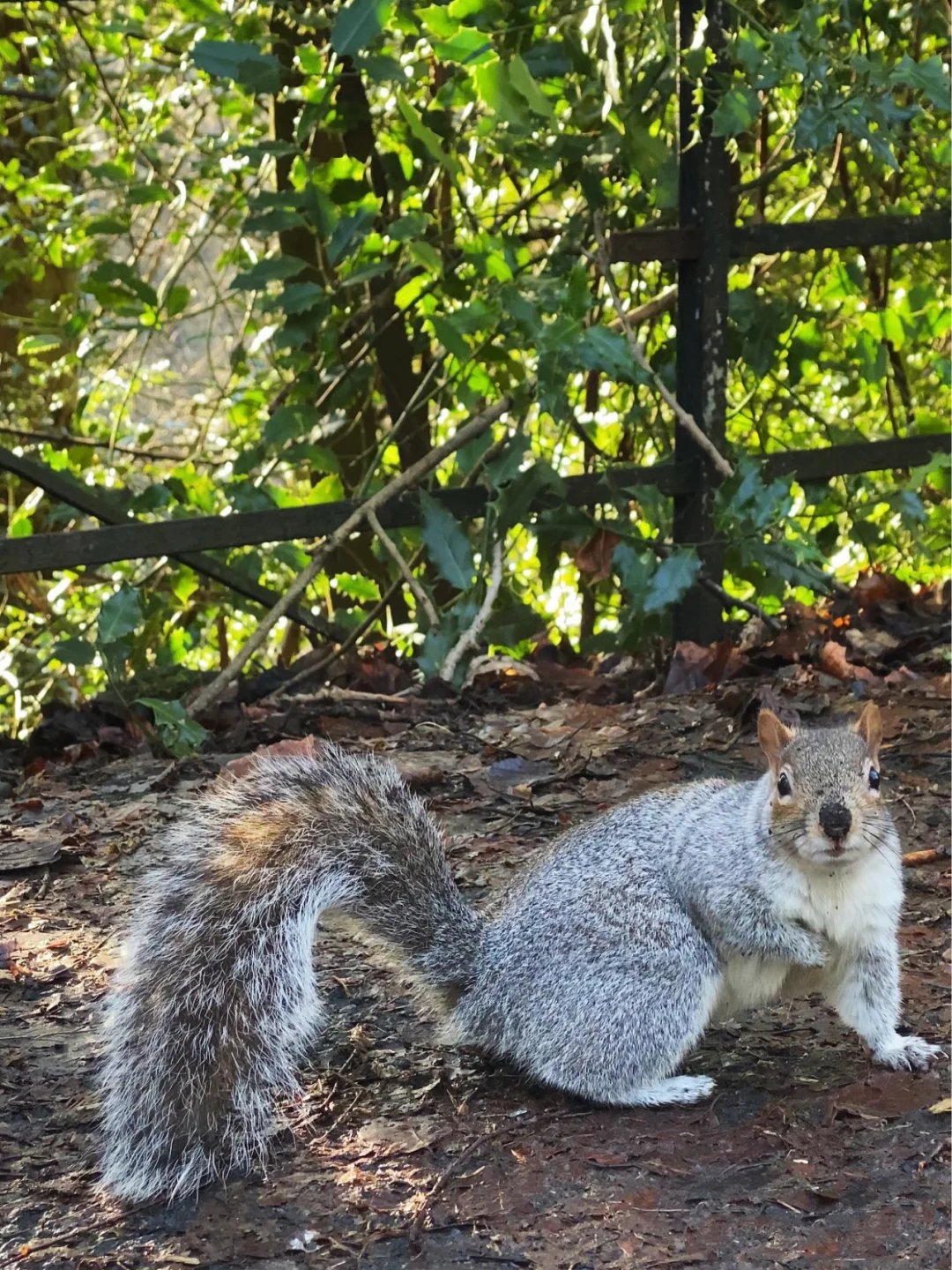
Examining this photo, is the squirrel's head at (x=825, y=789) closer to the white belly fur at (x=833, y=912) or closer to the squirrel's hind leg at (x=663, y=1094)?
the white belly fur at (x=833, y=912)

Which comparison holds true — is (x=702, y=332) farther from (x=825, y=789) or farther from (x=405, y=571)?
(x=825, y=789)

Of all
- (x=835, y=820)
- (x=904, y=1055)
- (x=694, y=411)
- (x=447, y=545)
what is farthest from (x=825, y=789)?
(x=694, y=411)

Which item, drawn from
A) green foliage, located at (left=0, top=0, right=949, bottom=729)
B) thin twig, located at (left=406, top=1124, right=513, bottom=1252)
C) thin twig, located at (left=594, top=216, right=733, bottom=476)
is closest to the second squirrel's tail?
thin twig, located at (left=406, top=1124, right=513, bottom=1252)

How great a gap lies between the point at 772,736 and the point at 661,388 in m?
1.81

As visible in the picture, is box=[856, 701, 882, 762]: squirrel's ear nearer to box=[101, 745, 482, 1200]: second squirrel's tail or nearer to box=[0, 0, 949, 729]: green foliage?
box=[101, 745, 482, 1200]: second squirrel's tail

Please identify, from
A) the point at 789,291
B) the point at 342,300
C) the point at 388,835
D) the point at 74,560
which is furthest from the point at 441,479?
the point at 388,835

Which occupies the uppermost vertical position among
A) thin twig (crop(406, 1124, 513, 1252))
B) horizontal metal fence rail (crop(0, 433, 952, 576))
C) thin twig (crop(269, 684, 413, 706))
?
horizontal metal fence rail (crop(0, 433, 952, 576))

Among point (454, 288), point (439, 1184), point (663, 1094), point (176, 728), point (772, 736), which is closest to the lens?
point (439, 1184)

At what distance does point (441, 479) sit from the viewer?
5141 mm

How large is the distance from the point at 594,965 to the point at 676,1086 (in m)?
0.20

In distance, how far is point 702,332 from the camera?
4.12 meters

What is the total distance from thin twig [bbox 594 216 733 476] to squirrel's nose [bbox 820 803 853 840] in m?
1.83

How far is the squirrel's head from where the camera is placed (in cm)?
199

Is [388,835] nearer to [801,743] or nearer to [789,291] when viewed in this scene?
[801,743]
